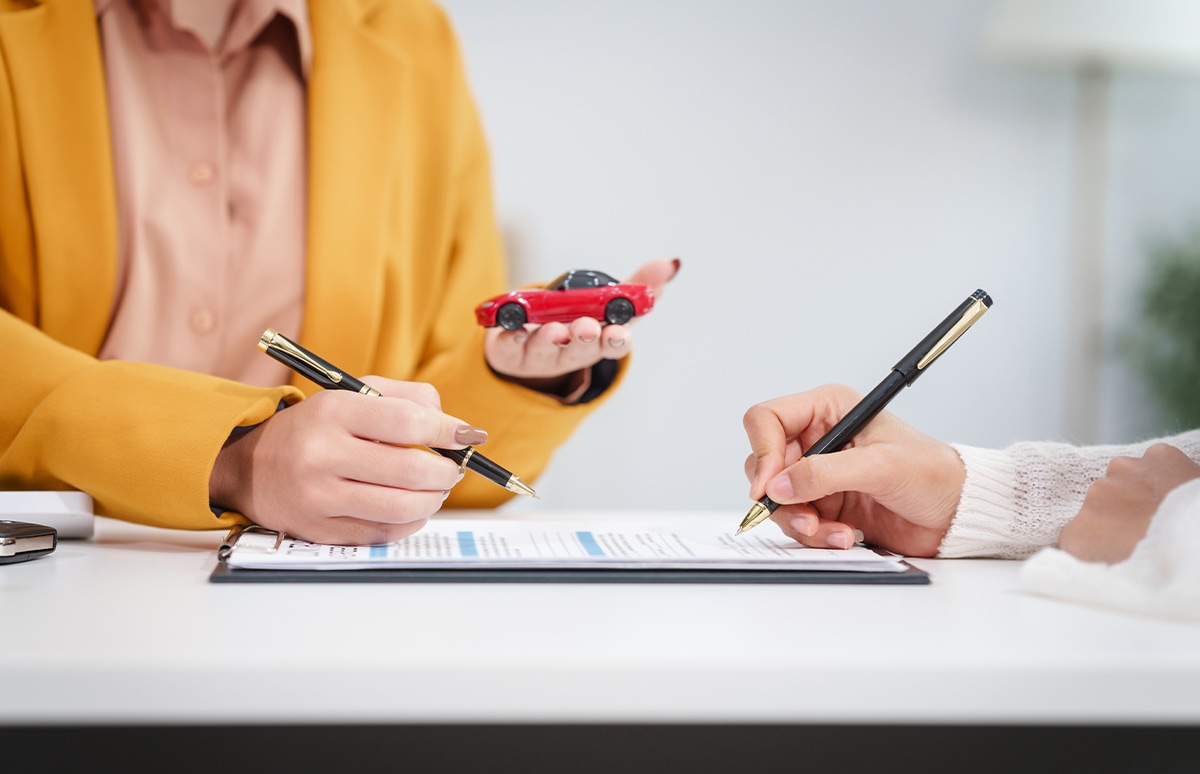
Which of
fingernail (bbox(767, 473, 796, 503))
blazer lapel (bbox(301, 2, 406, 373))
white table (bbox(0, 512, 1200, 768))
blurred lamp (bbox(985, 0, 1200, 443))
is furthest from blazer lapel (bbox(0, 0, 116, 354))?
blurred lamp (bbox(985, 0, 1200, 443))

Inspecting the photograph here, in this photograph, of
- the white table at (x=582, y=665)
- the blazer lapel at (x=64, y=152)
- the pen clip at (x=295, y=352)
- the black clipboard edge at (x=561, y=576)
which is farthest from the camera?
the blazer lapel at (x=64, y=152)

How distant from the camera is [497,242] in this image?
1522mm

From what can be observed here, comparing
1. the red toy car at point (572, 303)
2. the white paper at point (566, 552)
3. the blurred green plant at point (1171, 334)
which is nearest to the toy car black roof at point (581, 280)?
the red toy car at point (572, 303)

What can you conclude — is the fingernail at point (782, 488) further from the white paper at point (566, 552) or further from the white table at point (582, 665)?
the white table at point (582, 665)

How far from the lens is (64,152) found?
1.13m

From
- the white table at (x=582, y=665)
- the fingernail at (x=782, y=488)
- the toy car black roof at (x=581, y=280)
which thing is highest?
the toy car black roof at (x=581, y=280)

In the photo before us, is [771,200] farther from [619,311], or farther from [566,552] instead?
[566,552]

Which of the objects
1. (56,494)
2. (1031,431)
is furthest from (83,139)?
Answer: (1031,431)

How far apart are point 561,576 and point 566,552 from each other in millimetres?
63

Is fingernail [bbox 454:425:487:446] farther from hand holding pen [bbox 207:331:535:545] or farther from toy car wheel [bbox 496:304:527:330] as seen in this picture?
toy car wheel [bbox 496:304:527:330]

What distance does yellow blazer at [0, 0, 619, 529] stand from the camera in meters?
0.69

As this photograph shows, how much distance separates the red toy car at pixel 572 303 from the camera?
89 cm

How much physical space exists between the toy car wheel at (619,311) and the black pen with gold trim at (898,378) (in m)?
0.26

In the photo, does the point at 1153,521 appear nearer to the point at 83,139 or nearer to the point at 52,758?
the point at 52,758
